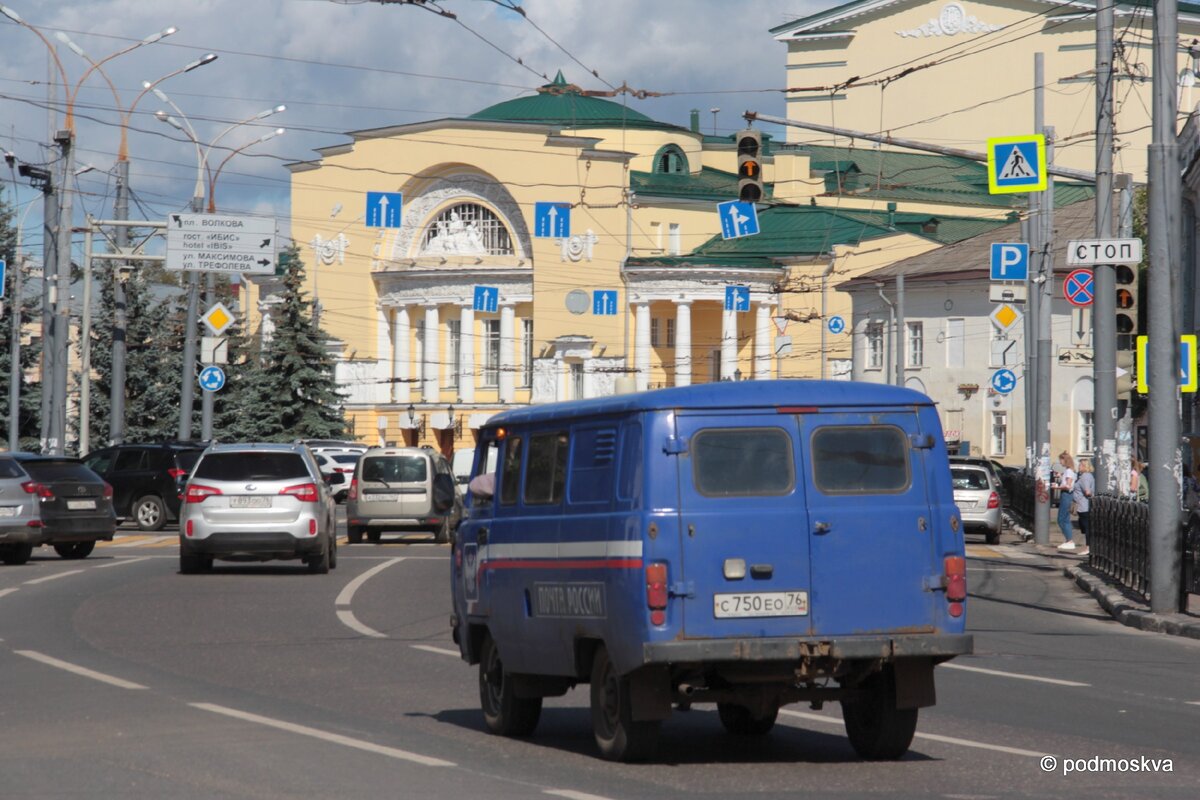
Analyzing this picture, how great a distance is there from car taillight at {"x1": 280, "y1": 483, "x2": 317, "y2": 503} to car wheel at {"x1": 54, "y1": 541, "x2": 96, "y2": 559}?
6.35 m

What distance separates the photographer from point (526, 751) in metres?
10.5

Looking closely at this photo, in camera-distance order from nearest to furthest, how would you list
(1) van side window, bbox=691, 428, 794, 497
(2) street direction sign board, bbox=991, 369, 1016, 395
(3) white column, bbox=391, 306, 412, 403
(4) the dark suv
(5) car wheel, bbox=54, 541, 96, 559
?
(1) van side window, bbox=691, 428, 794, 497 < (5) car wheel, bbox=54, 541, 96, 559 < (4) the dark suv < (2) street direction sign board, bbox=991, 369, 1016, 395 < (3) white column, bbox=391, 306, 412, 403

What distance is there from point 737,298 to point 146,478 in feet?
118

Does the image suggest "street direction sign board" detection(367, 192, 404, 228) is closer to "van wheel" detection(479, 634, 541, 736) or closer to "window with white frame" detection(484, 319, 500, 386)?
"window with white frame" detection(484, 319, 500, 386)

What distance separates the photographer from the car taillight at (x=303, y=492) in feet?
85.6

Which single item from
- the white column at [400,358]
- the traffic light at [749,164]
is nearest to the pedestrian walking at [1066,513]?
the traffic light at [749,164]

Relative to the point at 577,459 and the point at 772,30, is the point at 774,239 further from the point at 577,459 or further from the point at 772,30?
the point at 577,459

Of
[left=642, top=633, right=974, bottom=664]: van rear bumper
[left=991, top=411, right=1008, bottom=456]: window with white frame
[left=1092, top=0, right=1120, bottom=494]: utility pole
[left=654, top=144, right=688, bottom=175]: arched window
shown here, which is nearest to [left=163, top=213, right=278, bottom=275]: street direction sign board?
[left=1092, top=0, right=1120, bottom=494]: utility pole

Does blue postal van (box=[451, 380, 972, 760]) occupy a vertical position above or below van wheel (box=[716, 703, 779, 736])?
above

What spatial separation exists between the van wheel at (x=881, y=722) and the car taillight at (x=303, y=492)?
1661 cm

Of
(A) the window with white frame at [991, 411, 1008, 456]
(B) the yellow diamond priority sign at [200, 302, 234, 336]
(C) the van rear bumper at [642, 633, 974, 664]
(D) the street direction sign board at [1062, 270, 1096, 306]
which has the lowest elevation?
(C) the van rear bumper at [642, 633, 974, 664]

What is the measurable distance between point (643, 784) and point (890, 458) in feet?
6.94

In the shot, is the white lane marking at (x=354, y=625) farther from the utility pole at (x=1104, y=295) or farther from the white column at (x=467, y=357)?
the white column at (x=467, y=357)

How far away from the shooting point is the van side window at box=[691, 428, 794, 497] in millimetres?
9797
